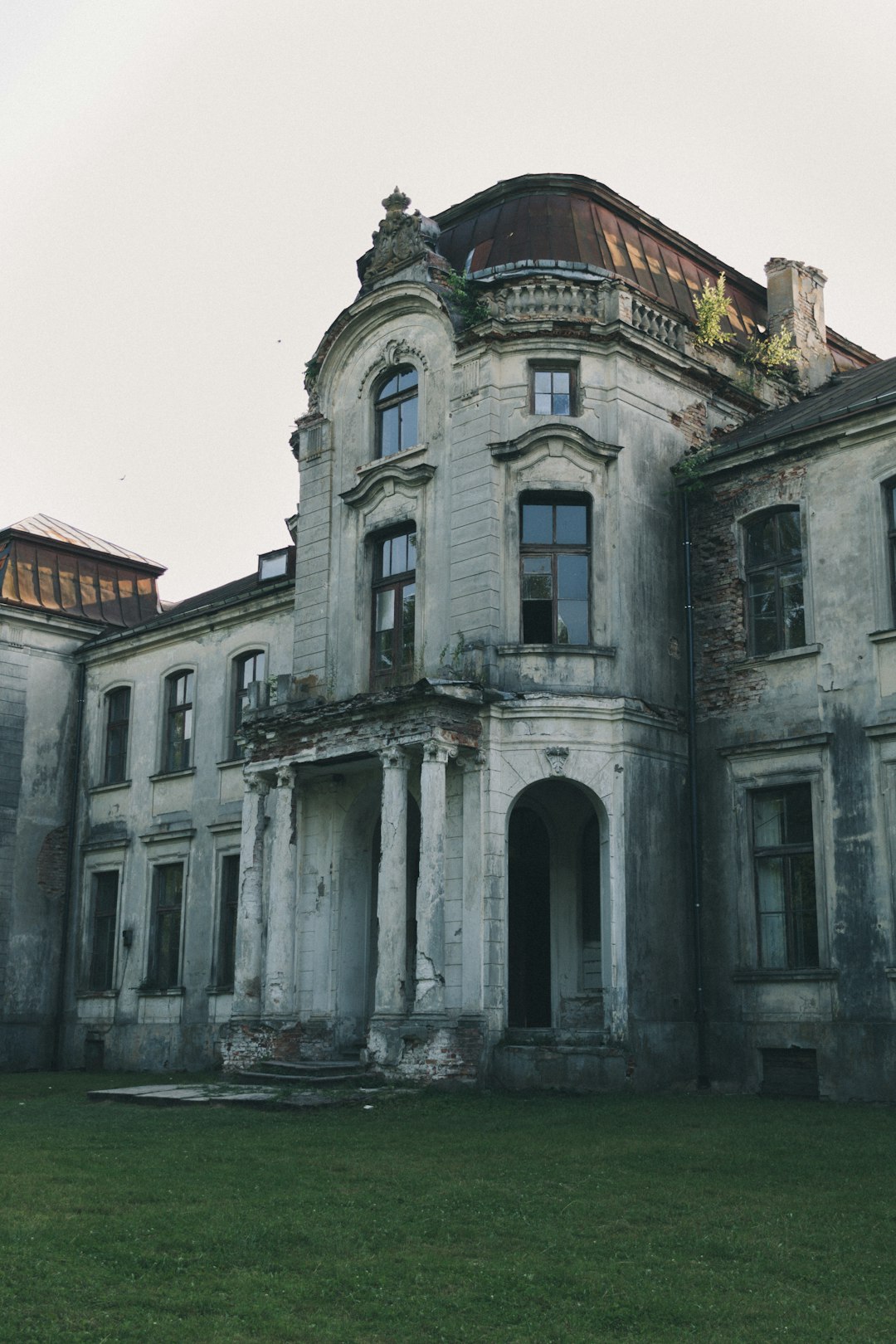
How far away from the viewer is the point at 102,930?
94.7ft

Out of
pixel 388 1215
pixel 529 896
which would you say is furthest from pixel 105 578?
pixel 388 1215

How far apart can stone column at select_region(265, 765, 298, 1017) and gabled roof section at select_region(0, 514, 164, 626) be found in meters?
11.4

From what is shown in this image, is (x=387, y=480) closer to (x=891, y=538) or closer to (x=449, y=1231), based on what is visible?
(x=891, y=538)

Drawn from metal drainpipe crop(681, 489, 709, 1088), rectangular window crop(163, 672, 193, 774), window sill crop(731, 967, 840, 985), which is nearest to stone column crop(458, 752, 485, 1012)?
metal drainpipe crop(681, 489, 709, 1088)

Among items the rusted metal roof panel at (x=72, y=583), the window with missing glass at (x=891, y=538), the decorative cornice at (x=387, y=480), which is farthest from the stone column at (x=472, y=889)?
the rusted metal roof panel at (x=72, y=583)

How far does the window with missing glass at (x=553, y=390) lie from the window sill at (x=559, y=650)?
3551 mm

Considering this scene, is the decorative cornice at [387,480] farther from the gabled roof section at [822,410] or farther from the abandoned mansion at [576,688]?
the gabled roof section at [822,410]

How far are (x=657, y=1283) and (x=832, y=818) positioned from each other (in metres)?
11.2

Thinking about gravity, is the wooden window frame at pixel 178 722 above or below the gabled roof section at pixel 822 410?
below

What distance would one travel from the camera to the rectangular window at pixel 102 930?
28.4 meters

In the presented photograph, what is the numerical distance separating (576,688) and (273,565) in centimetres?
920

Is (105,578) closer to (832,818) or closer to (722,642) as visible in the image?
(722,642)

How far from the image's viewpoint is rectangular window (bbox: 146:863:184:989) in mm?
26875

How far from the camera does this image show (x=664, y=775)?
19.5 metres
